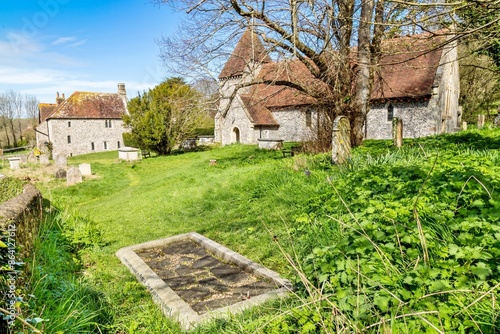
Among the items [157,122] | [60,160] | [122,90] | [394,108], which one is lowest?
[60,160]

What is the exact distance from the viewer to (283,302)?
10.9ft

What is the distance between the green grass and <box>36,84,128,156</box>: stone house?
113 ft

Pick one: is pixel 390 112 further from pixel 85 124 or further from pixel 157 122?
pixel 85 124

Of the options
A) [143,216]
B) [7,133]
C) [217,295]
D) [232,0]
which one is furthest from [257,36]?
[7,133]

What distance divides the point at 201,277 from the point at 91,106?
44.0 meters

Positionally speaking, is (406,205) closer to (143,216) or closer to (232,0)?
(143,216)

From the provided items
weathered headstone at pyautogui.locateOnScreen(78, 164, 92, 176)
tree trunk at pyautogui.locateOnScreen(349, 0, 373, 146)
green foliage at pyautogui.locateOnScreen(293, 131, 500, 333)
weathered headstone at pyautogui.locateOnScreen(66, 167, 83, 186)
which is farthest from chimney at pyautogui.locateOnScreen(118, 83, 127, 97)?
green foliage at pyautogui.locateOnScreen(293, 131, 500, 333)

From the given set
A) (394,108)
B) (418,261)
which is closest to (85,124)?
(394,108)

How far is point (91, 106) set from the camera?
4212cm

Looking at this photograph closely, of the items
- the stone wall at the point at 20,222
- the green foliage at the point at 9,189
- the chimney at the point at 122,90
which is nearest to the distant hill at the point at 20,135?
the chimney at the point at 122,90

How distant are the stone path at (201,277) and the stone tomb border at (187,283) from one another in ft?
0.17

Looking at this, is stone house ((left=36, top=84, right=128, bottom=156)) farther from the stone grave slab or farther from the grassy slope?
the grassy slope

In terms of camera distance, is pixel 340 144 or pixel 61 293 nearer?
pixel 61 293

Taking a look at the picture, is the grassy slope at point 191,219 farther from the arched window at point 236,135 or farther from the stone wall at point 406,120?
the arched window at point 236,135
